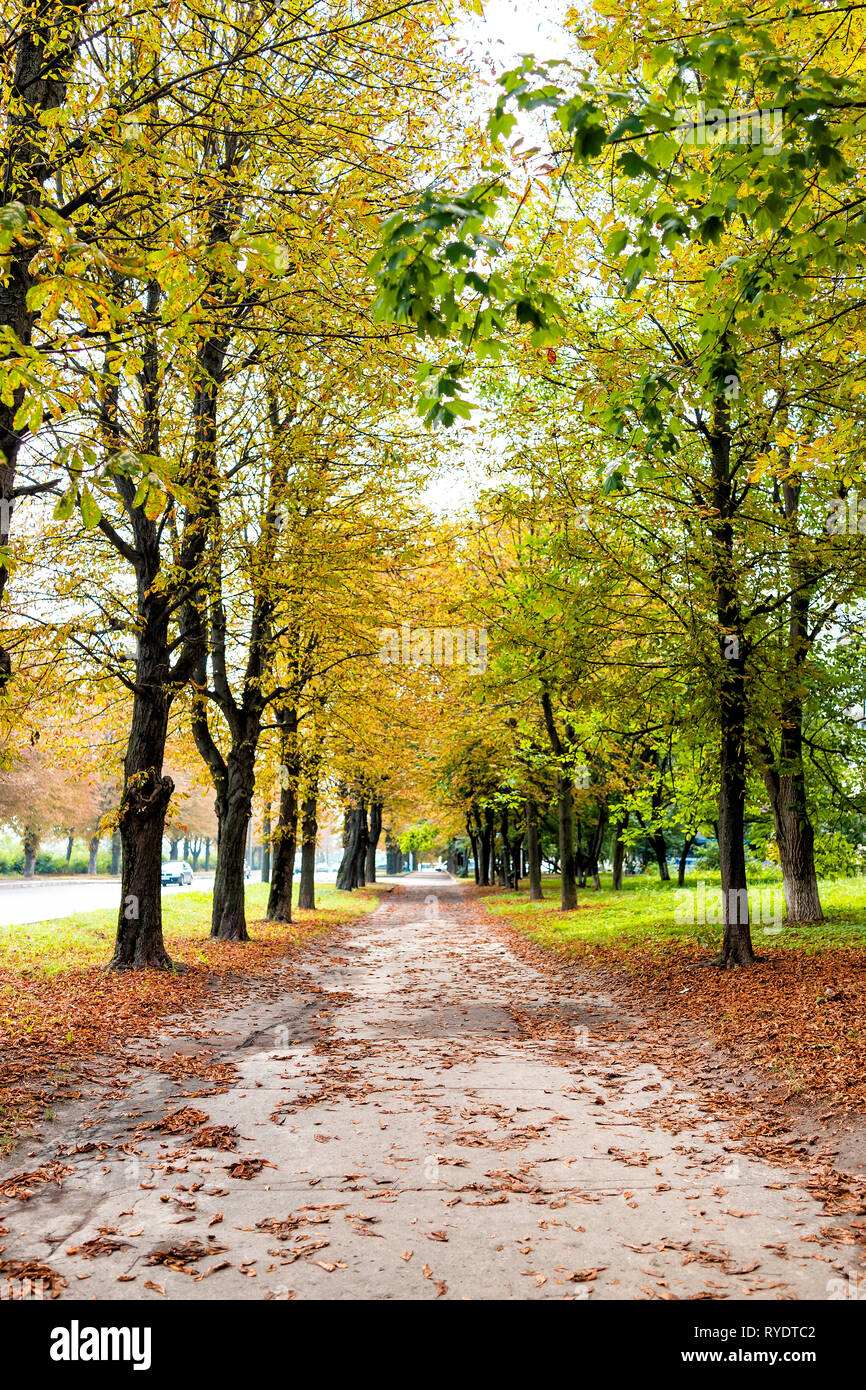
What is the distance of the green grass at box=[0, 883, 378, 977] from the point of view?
1236cm

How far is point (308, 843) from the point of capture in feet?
81.6

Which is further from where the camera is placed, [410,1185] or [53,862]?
[53,862]

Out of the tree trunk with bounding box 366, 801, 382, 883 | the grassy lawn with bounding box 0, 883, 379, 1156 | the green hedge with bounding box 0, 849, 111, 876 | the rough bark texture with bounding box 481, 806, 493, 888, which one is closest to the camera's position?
the grassy lawn with bounding box 0, 883, 379, 1156

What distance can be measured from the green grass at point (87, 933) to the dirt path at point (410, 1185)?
461 centimetres

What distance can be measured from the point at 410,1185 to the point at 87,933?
1343cm

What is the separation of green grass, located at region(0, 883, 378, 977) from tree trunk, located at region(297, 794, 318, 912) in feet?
2.27

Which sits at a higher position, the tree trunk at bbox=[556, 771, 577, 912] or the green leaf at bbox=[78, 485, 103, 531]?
the green leaf at bbox=[78, 485, 103, 531]

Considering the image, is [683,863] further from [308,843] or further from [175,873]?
[175,873]

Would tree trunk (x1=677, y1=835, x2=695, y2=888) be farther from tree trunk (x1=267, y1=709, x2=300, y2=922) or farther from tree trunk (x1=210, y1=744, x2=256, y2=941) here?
tree trunk (x1=210, y1=744, x2=256, y2=941)

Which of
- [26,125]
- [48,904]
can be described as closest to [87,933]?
[48,904]

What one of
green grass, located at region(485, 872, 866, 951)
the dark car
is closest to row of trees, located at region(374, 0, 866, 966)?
green grass, located at region(485, 872, 866, 951)

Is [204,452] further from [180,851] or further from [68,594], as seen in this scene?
[180,851]

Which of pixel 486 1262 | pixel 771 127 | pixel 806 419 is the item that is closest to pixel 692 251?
pixel 806 419

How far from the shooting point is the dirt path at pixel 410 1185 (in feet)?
11.9
